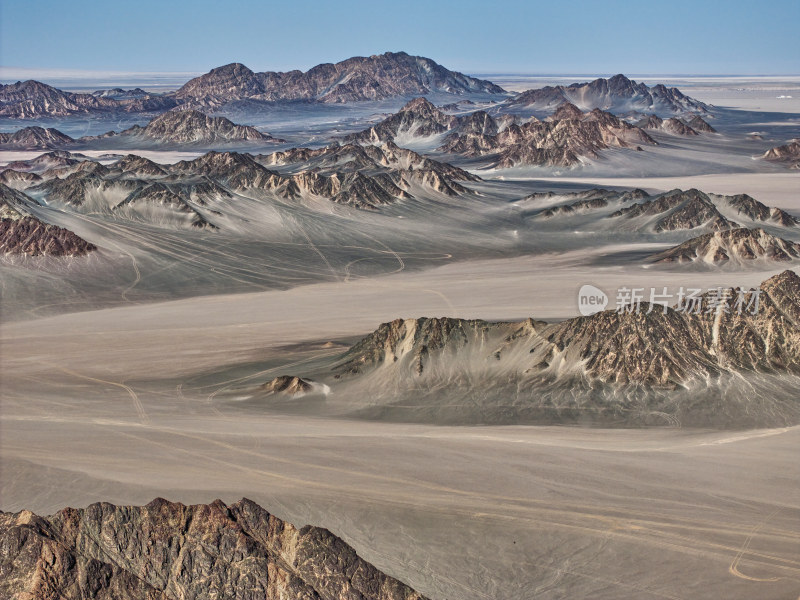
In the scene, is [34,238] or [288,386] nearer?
[288,386]

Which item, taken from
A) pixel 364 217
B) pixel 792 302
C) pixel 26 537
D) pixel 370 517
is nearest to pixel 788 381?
pixel 792 302

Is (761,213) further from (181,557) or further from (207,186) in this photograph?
(181,557)

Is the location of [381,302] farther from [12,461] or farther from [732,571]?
[732,571]

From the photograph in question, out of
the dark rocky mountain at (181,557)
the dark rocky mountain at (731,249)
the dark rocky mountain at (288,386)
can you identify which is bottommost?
the dark rocky mountain at (288,386)

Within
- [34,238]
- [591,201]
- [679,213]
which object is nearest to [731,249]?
[679,213]

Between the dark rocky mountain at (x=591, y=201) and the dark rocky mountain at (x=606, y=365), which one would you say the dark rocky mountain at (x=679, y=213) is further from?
the dark rocky mountain at (x=606, y=365)

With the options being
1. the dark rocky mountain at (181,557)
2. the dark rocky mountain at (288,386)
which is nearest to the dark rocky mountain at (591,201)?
the dark rocky mountain at (288,386)
